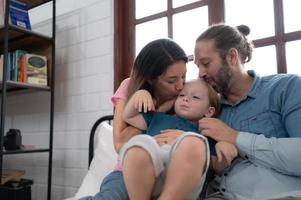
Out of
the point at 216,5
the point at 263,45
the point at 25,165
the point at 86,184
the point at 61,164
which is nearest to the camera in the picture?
the point at 86,184

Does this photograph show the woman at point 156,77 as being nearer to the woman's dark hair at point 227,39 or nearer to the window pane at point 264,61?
the woman's dark hair at point 227,39

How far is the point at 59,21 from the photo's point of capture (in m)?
2.61

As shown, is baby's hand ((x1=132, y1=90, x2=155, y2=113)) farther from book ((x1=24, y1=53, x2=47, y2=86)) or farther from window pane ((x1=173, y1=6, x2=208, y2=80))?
book ((x1=24, y1=53, x2=47, y2=86))

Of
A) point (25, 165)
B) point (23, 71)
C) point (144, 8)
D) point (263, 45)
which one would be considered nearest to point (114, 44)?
point (144, 8)

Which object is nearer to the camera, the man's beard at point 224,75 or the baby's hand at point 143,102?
the baby's hand at point 143,102

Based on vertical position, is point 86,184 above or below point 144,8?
below

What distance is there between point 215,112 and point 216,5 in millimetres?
822

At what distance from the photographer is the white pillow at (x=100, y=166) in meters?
1.53

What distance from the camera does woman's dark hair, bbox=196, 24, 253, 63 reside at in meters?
1.33

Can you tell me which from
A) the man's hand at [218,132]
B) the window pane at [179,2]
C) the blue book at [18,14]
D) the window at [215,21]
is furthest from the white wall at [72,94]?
the man's hand at [218,132]

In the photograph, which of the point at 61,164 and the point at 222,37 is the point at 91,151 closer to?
the point at 61,164

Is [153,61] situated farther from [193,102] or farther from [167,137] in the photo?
[167,137]

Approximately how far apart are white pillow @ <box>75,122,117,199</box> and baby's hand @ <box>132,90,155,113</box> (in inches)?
19.9

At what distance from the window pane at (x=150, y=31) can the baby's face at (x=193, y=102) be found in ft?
3.02
